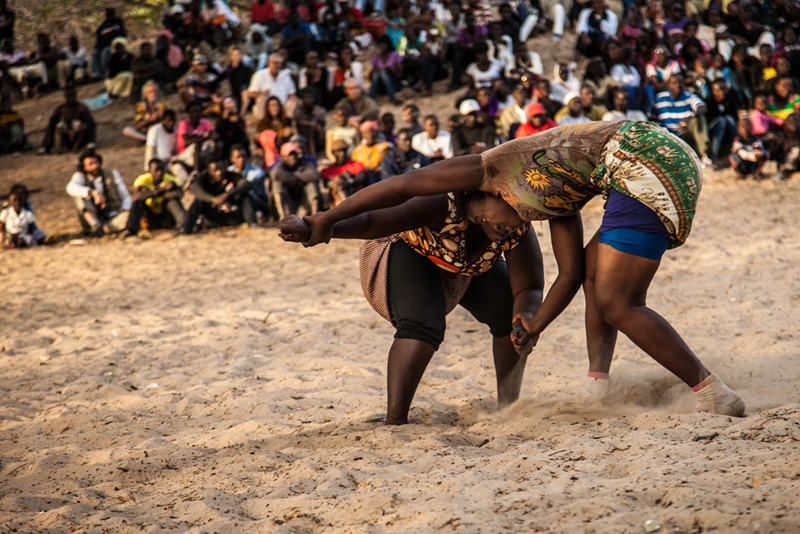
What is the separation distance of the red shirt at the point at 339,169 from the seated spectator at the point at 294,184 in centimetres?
34

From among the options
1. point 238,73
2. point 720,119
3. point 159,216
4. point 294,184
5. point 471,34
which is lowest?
point 159,216

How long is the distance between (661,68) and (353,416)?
398 inches

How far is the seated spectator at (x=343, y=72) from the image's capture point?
11797 millimetres

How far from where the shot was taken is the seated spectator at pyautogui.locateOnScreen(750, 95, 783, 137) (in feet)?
30.5

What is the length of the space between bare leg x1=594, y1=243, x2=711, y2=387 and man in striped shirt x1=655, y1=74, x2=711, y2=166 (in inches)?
300

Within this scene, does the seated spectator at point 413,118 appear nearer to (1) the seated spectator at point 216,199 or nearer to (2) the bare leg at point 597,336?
(1) the seated spectator at point 216,199

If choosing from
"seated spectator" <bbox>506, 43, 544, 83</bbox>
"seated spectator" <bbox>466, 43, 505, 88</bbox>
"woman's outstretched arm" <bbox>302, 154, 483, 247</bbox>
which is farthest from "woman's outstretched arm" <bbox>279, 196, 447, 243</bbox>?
"seated spectator" <bbox>506, 43, 544, 83</bbox>

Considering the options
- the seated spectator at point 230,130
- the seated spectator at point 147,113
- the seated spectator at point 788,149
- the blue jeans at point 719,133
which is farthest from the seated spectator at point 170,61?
the seated spectator at point 788,149

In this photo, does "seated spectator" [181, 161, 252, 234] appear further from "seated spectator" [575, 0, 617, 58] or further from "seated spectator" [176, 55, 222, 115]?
"seated spectator" [575, 0, 617, 58]

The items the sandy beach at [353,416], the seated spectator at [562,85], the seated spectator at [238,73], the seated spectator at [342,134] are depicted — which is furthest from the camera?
the seated spectator at [238,73]

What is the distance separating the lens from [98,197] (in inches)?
358

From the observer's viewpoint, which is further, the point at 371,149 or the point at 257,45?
the point at 257,45

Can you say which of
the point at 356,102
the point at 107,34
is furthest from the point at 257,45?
the point at 356,102

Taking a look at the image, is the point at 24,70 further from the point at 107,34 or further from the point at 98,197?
the point at 98,197
